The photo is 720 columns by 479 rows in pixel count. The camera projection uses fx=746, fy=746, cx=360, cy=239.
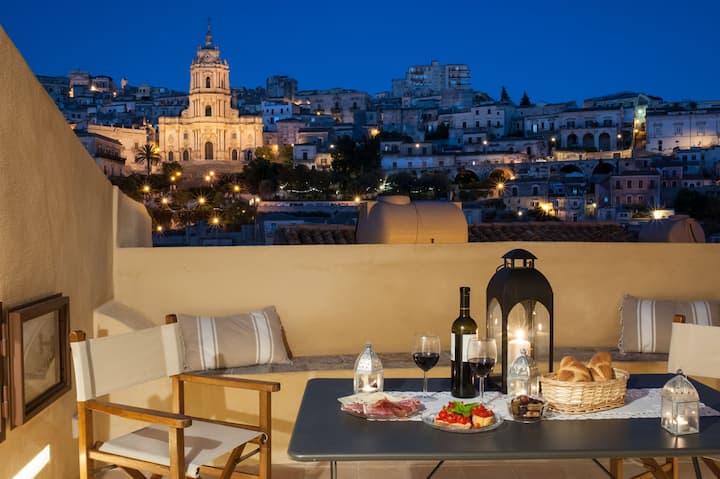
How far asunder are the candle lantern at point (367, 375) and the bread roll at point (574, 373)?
1.83 feet

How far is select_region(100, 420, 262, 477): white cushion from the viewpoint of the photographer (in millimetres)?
2402

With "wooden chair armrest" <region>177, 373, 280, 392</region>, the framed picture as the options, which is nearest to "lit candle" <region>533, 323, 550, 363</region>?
"wooden chair armrest" <region>177, 373, 280, 392</region>

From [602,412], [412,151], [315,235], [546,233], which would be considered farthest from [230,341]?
[412,151]

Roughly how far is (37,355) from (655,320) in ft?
9.57

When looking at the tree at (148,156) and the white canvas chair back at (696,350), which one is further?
the tree at (148,156)

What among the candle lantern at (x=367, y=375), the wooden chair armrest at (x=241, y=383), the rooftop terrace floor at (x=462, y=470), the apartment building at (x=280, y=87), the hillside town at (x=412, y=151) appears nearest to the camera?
the candle lantern at (x=367, y=375)

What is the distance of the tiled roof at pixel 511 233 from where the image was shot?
9.10 meters

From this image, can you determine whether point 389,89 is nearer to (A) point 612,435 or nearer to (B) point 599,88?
(B) point 599,88

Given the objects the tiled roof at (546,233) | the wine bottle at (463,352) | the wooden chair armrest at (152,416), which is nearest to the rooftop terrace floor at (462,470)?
the wooden chair armrest at (152,416)

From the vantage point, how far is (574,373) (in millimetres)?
2174

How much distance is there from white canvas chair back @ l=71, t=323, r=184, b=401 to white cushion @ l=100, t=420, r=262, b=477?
7.6 inches

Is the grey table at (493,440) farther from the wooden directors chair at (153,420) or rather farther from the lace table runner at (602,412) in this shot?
the wooden directors chair at (153,420)

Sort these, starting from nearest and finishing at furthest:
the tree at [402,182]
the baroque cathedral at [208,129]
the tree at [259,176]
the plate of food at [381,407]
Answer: the plate of food at [381,407], the tree at [402,182], the tree at [259,176], the baroque cathedral at [208,129]

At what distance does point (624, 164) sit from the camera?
4953cm
